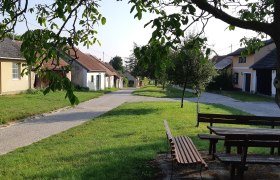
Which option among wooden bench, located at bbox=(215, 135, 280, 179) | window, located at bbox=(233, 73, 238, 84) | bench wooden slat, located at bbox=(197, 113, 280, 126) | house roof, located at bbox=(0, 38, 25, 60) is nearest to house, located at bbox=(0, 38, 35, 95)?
house roof, located at bbox=(0, 38, 25, 60)

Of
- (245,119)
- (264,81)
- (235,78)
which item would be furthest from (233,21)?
(235,78)

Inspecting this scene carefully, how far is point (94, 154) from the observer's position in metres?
8.91

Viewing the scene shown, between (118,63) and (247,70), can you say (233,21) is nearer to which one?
(247,70)

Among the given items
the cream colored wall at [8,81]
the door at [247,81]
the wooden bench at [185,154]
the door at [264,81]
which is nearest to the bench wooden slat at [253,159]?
the wooden bench at [185,154]

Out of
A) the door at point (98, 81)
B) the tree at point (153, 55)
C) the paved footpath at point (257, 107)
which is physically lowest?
the paved footpath at point (257, 107)

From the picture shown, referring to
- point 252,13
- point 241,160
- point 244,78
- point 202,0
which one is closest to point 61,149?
point 241,160

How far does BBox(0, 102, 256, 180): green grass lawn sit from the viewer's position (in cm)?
714

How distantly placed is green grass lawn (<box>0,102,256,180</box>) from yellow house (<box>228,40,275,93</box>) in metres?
31.2

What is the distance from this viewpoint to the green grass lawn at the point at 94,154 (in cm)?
714

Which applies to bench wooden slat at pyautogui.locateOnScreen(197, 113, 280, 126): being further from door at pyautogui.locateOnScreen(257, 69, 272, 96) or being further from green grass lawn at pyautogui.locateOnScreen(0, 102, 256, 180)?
door at pyautogui.locateOnScreen(257, 69, 272, 96)

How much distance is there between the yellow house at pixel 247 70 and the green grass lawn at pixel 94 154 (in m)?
31.2

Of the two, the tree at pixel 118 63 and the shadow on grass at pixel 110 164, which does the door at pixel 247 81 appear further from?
the tree at pixel 118 63

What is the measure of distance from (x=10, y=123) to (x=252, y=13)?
11.4 m

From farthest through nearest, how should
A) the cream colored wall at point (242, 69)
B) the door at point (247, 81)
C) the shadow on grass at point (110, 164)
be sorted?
1. the door at point (247, 81)
2. the cream colored wall at point (242, 69)
3. the shadow on grass at point (110, 164)
